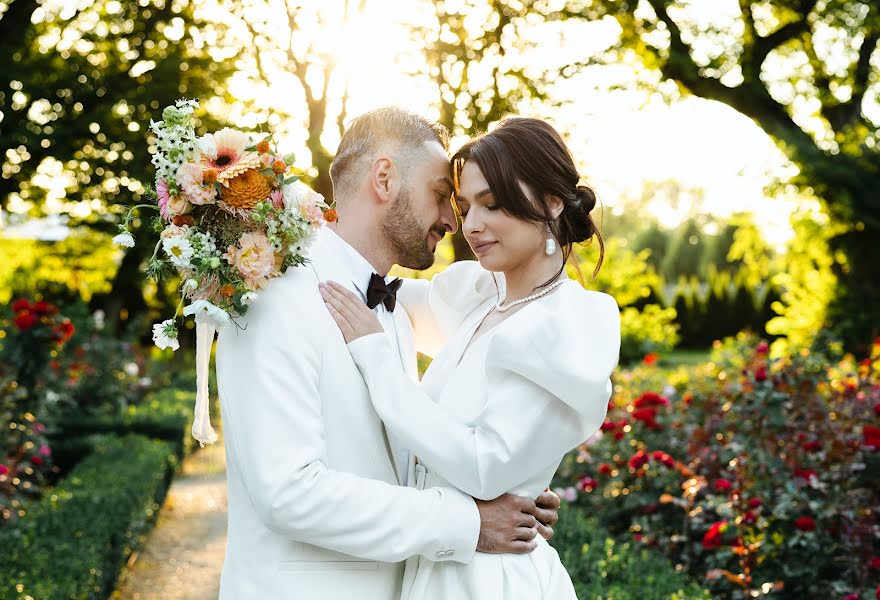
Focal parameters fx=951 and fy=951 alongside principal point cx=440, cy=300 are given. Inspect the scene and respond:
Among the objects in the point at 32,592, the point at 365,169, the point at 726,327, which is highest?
the point at 365,169

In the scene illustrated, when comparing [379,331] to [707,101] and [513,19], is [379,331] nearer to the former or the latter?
[513,19]

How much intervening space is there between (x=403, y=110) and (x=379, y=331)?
691mm

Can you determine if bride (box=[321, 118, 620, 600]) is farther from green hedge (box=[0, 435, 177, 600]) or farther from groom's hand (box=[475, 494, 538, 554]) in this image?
green hedge (box=[0, 435, 177, 600])

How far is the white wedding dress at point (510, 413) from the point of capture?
225cm

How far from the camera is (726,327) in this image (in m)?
32.5

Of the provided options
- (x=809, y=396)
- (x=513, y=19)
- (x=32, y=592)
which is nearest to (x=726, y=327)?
(x=513, y=19)

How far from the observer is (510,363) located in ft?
7.52

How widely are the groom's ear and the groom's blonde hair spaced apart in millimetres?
28

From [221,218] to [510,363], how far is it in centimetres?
77

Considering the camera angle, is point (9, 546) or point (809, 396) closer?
point (9, 546)

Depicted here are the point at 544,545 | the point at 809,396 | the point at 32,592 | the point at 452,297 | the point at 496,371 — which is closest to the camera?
the point at 496,371

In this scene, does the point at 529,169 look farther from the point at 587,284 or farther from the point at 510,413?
the point at 587,284

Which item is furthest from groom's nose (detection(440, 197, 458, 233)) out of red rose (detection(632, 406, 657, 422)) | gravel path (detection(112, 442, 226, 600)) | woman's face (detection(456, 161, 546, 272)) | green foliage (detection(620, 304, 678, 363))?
green foliage (detection(620, 304, 678, 363))

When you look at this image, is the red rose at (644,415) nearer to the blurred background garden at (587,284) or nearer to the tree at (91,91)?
the blurred background garden at (587,284)
